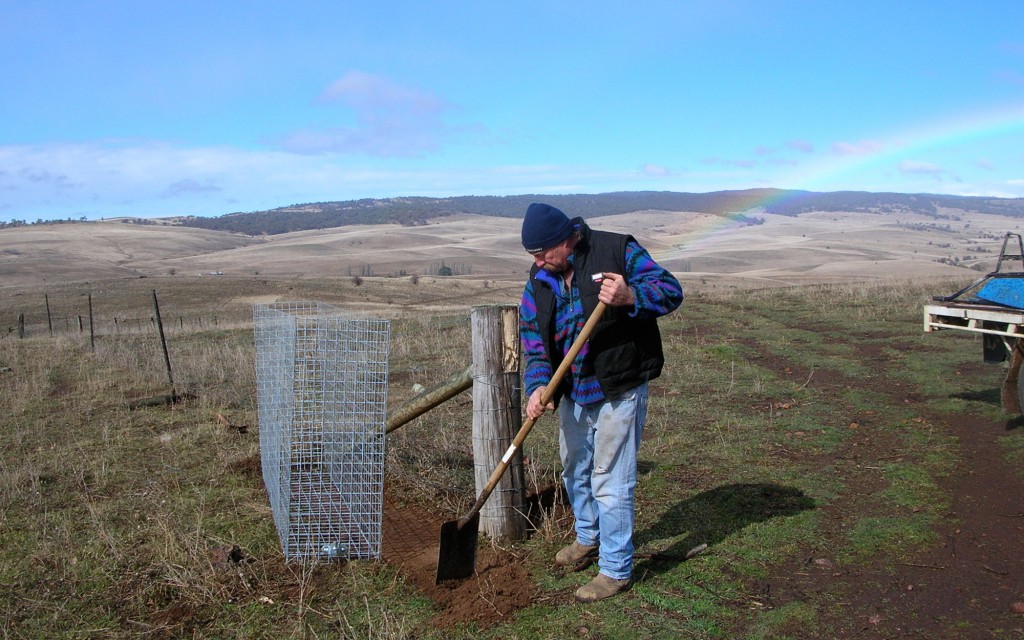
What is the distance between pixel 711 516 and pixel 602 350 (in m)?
1.95

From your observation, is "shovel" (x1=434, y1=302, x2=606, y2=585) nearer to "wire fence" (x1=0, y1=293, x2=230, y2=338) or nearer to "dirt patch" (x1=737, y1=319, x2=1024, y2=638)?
"dirt patch" (x1=737, y1=319, x2=1024, y2=638)

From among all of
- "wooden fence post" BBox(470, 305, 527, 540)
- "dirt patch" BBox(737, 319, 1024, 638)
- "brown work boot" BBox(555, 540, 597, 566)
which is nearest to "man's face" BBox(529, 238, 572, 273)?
"wooden fence post" BBox(470, 305, 527, 540)

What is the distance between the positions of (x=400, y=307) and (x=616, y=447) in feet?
82.2

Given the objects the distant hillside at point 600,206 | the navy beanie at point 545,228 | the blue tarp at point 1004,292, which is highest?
the distant hillside at point 600,206

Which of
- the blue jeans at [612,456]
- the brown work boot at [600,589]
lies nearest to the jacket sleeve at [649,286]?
the blue jeans at [612,456]

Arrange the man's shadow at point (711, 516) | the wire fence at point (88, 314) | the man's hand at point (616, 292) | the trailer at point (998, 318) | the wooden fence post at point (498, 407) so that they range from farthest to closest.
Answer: the wire fence at point (88, 314), the trailer at point (998, 318), the wooden fence post at point (498, 407), the man's shadow at point (711, 516), the man's hand at point (616, 292)

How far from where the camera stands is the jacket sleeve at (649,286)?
12.3ft

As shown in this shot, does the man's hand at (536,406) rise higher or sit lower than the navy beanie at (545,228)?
lower

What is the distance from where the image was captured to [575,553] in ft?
14.7

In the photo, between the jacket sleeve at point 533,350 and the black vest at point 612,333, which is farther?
the jacket sleeve at point 533,350

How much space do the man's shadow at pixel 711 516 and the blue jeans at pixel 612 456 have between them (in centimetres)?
44

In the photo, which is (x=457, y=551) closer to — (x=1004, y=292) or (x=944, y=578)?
(x=944, y=578)

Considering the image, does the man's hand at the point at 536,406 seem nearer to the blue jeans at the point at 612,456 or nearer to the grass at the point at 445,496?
the blue jeans at the point at 612,456

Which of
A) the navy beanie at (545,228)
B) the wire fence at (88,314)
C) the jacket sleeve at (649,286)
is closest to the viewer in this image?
the jacket sleeve at (649,286)
